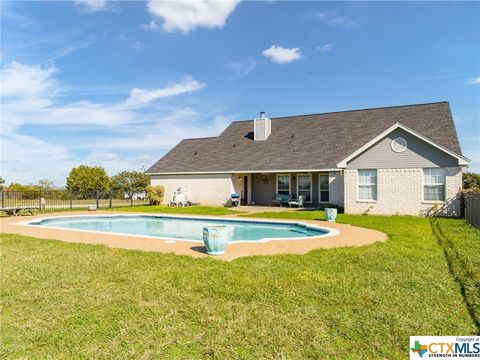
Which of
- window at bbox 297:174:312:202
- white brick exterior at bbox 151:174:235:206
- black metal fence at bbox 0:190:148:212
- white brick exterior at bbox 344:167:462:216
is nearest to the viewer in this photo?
white brick exterior at bbox 344:167:462:216

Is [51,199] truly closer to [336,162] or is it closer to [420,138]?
[336,162]

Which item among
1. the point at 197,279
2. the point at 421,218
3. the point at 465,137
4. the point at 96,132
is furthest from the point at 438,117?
the point at 96,132

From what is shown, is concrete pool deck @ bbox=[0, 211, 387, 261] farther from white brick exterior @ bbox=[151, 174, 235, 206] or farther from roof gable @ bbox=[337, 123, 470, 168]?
white brick exterior @ bbox=[151, 174, 235, 206]

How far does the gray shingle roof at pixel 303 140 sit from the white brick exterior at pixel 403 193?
→ 3.26 m

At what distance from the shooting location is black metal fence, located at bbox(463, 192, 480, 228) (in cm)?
1259

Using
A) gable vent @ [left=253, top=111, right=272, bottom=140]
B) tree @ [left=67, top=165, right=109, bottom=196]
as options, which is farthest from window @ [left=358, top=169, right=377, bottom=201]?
tree @ [left=67, top=165, right=109, bottom=196]

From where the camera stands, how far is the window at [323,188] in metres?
23.3

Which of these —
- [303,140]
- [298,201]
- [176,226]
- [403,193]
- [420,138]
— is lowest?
[176,226]

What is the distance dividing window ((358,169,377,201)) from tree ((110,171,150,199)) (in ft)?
107

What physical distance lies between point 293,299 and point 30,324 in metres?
3.63

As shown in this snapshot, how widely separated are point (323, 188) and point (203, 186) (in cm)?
964

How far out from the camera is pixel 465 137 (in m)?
22.4

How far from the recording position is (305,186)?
79.6 ft

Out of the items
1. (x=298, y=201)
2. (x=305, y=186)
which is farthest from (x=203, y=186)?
(x=305, y=186)
